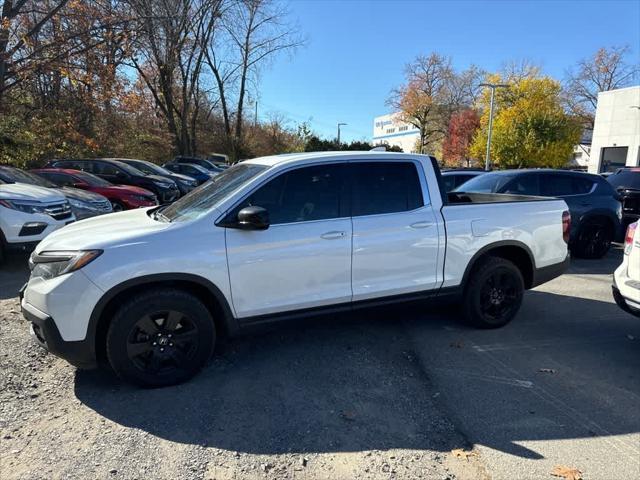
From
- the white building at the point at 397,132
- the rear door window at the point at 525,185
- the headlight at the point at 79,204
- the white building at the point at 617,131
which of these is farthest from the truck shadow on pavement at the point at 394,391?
the white building at the point at 397,132

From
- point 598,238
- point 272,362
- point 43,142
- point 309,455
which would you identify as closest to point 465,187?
point 598,238

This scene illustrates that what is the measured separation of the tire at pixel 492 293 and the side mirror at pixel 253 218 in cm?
234

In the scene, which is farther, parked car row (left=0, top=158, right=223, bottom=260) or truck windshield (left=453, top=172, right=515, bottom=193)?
truck windshield (left=453, top=172, right=515, bottom=193)

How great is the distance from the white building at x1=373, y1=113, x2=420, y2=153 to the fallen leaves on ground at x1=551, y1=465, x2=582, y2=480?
197 ft

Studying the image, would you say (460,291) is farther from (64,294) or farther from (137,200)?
(137,200)

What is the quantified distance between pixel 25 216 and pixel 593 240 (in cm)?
981

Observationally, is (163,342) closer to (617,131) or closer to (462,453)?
(462,453)

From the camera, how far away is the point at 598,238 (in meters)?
8.50

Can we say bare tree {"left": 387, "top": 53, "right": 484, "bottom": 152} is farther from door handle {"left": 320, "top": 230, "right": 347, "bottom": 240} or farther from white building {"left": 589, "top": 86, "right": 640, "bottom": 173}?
door handle {"left": 320, "top": 230, "right": 347, "bottom": 240}

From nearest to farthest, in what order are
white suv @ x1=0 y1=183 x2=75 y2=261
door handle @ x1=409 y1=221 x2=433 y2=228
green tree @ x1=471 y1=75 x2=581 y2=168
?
door handle @ x1=409 y1=221 x2=433 y2=228, white suv @ x1=0 y1=183 x2=75 y2=261, green tree @ x1=471 y1=75 x2=581 y2=168

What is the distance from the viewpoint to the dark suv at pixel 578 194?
819 cm

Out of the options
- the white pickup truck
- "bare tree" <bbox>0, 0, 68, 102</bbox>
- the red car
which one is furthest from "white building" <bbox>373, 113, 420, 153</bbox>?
the white pickup truck

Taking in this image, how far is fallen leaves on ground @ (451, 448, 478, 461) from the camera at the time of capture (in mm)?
2712

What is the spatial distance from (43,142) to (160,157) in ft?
39.1
